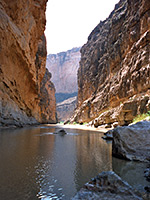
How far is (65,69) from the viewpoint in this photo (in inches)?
3930

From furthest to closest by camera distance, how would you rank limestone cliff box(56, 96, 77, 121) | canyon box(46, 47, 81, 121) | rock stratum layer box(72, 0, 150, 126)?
canyon box(46, 47, 81, 121), limestone cliff box(56, 96, 77, 121), rock stratum layer box(72, 0, 150, 126)

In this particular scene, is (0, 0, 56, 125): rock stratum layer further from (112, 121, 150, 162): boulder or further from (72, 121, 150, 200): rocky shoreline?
(72, 121, 150, 200): rocky shoreline

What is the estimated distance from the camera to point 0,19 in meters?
10.9

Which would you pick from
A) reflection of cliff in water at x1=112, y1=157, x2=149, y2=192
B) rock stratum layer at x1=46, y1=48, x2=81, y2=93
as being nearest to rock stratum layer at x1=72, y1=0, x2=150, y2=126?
reflection of cliff in water at x1=112, y1=157, x2=149, y2=192

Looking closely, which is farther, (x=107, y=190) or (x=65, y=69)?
(x=65, y=69)

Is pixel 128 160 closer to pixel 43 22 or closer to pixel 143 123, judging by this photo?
pixel 143 123

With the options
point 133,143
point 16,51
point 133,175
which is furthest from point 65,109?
point 133,175

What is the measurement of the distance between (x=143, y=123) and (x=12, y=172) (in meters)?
3.16

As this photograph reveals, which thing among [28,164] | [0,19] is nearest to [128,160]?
[28,164]

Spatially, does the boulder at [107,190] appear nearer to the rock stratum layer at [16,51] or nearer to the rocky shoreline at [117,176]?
the rocky shoreline at [117,176]

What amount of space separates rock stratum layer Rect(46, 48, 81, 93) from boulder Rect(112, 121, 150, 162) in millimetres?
92627

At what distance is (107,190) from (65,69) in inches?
3996

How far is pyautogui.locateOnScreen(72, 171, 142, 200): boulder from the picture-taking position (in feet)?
3.76

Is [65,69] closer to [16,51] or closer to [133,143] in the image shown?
[16,51]
